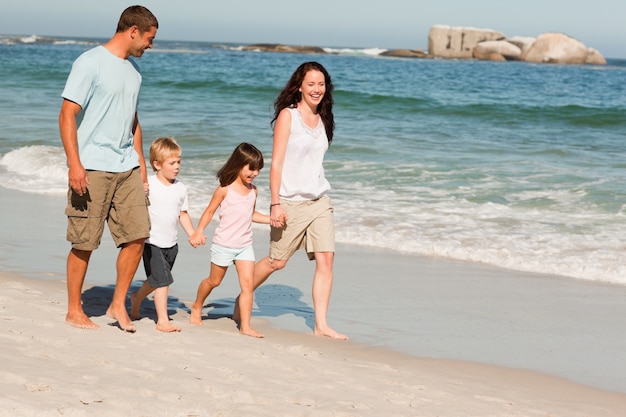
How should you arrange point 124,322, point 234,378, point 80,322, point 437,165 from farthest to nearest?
point 437,165
point 124,322
point 80,322
point 234,378

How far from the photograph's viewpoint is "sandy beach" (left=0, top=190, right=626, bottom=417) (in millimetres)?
3775

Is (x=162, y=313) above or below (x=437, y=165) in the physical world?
above

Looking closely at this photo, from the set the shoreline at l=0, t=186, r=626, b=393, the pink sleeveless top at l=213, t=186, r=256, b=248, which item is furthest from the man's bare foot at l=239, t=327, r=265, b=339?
the pink sleeveless top at l=213, t=186, r=256, b=248

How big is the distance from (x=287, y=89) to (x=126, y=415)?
8.51ft

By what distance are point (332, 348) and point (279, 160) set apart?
3.76 feet

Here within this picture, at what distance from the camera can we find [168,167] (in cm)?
524

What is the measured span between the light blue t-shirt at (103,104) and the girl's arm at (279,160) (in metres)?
0.95

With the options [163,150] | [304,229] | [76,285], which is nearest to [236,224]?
[304,229]

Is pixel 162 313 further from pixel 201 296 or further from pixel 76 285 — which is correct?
pixel 76 285

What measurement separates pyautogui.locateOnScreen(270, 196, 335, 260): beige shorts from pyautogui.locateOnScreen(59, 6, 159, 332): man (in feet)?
3.06

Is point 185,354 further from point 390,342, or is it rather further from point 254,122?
point 254,122

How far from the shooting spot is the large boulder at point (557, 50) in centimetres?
7925

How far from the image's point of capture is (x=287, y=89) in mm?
5484

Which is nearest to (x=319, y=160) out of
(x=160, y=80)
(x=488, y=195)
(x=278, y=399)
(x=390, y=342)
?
(x=390, y=342)
